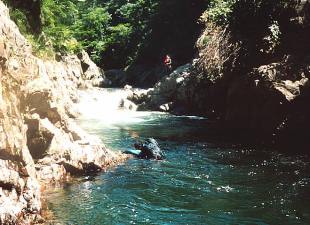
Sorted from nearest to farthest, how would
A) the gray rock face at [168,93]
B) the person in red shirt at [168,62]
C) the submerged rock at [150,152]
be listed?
the submerged rock at [150,152], the gray rock face at [168,93], the person in red shirt at [168,62]

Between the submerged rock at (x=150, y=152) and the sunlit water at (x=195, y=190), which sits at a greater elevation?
the submerged rock at (x=150, y=152)

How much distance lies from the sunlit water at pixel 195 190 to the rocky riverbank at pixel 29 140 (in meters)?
0.84

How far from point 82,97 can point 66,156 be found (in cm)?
2270

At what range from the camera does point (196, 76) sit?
3241cm

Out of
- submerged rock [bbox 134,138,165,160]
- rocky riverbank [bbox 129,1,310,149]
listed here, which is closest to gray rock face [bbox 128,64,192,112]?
rocky riverbank [bbox 129,1,310,149]

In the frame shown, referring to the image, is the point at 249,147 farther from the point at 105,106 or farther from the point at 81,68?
the point at 81,68

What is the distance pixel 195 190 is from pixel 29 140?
628cm

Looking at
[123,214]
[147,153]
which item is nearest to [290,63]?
[147,153]

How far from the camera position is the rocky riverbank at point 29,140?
10.9 m

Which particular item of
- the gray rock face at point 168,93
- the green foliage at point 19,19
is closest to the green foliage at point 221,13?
the gray rock face at point 168,93

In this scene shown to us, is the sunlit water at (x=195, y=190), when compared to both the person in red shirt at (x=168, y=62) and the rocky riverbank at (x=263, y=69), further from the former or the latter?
the person in red shirt at (x=168, y=62)

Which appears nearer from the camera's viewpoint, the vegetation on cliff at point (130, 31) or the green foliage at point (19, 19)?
the green foliage at point (19, 19)

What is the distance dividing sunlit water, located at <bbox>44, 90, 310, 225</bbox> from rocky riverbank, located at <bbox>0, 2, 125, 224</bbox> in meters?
0.84

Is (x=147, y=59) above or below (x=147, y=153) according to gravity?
above
